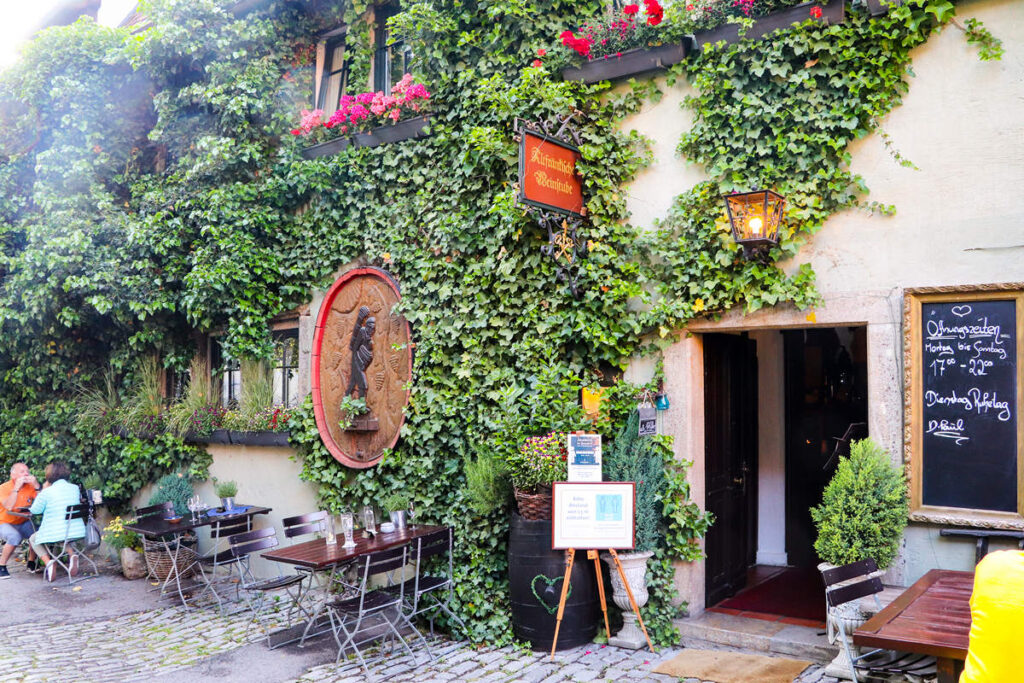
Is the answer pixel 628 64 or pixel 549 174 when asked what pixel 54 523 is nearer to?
pixel 549 174

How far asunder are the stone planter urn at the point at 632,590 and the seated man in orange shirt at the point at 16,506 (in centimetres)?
747

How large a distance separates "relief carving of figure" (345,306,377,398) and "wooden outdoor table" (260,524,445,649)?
1662mm

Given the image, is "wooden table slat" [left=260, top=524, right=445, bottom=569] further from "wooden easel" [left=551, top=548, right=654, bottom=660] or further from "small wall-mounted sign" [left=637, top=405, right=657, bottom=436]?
"small wall-mounted sign" [left=637, top=405, right=657, bottom=436]

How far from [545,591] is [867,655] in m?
2.34

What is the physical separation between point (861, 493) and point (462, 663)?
3.07 meters

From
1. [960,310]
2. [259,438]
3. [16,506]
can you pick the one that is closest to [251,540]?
[259,438]

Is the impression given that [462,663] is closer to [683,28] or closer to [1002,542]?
[1002,542]

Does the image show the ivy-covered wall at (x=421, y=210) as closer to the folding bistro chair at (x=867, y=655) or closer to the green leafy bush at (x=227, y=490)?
the green leafy bush at (x=227, y=490)

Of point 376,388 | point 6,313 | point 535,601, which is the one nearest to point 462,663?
point 535,601

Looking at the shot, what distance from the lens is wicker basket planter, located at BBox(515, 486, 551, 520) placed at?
6137mm

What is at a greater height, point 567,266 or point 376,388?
point 567,266

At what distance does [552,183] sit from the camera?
6219 millimetres

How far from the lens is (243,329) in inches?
348

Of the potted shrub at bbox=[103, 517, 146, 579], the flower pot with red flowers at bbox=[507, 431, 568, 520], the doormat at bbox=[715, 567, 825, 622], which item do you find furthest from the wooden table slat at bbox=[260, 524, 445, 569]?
the potted shrub at bbox=[103, 517, 146, 579]
